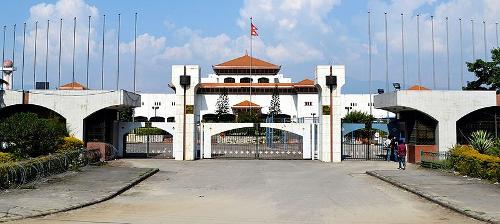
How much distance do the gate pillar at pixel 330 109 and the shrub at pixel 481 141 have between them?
735 centimetres

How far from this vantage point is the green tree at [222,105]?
7784cm

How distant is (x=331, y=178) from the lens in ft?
73.1

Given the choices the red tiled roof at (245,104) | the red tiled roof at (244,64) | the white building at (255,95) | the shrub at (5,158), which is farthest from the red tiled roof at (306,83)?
the shrub at (5,158)

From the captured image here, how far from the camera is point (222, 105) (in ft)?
259

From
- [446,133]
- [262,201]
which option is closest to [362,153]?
[446,133]

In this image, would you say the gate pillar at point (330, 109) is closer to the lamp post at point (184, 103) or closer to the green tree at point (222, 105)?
the lamp post at point (184, 103)

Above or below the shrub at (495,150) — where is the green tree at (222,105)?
above

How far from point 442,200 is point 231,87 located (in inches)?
2692

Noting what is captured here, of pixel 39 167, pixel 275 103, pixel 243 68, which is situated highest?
pixel 243 68

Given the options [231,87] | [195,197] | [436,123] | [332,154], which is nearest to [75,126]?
[332,154]

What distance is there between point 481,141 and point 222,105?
5403cm

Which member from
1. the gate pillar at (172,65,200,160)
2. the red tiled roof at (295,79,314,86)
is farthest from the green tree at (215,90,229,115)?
the gate pillar at (172,65,200,160)

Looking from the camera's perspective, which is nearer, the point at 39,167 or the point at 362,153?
the point at 39,167

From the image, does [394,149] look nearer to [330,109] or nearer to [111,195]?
[330,109]
